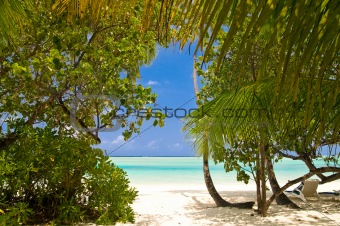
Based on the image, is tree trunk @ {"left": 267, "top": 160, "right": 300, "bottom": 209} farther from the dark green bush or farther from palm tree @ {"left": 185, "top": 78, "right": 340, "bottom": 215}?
the dark green bush

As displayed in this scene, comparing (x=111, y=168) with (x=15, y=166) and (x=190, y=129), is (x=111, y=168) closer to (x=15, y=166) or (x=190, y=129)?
(x=15, y=166)

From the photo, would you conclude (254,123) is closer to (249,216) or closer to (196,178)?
(249,216)

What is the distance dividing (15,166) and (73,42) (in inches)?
64.6

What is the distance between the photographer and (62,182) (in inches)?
191

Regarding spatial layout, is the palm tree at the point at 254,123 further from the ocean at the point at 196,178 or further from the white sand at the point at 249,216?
the ocean at the point at 196,178

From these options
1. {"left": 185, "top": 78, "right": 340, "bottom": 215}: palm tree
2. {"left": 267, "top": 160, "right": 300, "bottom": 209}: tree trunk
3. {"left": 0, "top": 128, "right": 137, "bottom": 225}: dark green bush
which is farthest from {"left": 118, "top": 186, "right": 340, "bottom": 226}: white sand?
{"left": 0, "top": 128, "right": 137, "bottom": 225}: dark green bush

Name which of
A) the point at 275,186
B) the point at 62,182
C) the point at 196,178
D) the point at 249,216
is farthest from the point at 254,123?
the point at 196,178

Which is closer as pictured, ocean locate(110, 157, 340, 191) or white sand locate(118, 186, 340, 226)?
white sand locate(118, 186, 340, 226)

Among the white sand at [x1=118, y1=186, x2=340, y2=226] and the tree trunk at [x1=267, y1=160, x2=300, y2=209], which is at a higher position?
the tree trunk at [x1=267, y1=160, x2=300, y2=209]

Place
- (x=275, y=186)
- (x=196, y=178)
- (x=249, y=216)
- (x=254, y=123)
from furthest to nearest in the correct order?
1. (x=196, y=178)
2. (x=275, y=186)
3. (x=249, y=216)
4. (x=254, y=123)

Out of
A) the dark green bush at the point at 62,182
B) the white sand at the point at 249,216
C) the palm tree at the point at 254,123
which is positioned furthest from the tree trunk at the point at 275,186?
the dark green bush at the point at 62,182

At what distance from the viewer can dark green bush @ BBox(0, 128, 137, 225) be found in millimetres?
4660

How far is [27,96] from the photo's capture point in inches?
214

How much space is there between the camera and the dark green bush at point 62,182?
4660mm
